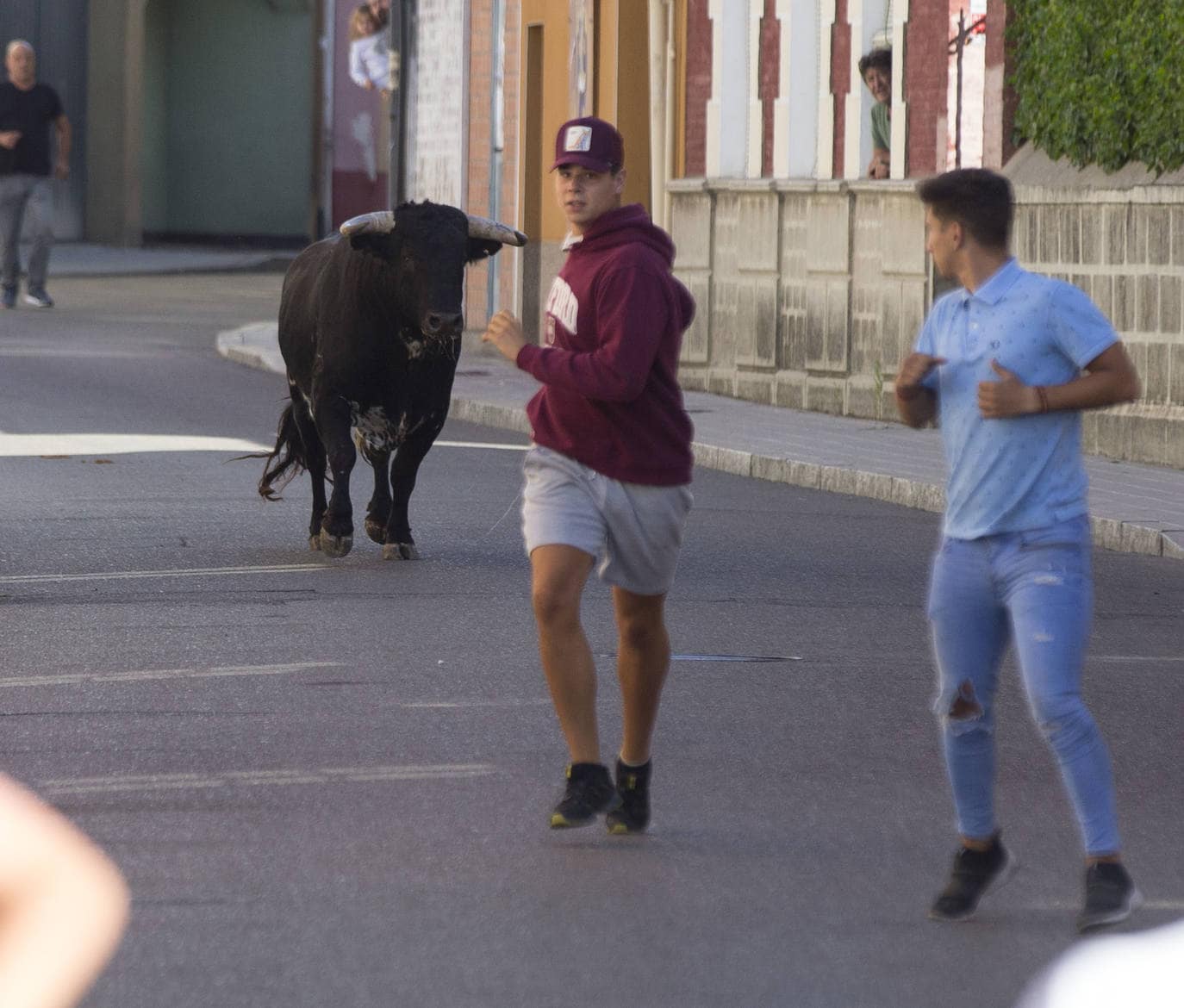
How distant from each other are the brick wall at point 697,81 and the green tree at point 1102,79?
4.77 m

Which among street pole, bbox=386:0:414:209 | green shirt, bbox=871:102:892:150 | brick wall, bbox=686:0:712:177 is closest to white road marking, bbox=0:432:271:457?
green shirt, bbox=871:102:892:150

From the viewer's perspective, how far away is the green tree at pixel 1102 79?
1712cm

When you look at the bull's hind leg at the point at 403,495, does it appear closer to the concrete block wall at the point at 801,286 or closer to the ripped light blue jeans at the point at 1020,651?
the ripped light blue jeans at the point at 1020,651

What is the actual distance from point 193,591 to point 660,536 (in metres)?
4.73

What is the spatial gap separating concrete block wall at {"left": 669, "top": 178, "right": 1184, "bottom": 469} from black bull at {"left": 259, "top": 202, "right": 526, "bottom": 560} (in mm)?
5876

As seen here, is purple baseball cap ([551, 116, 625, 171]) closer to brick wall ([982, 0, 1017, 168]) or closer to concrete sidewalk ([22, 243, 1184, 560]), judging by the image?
concrete sidewalk ([22, 243, 1184, 560])

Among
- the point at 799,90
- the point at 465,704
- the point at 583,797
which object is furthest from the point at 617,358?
the point at 799,90

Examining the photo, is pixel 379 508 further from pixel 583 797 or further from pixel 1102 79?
pixel 1102 79

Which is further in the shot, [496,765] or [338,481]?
[338,481]

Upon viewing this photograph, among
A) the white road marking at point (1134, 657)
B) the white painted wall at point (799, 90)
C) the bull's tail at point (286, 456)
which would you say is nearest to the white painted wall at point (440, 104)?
the white painted wall at point (799, 90)

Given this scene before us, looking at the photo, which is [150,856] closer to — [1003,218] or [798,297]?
[1003,218]

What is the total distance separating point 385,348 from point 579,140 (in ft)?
19.3

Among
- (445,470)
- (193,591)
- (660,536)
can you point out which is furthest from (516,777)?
(445,470)

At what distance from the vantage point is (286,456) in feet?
46.2
